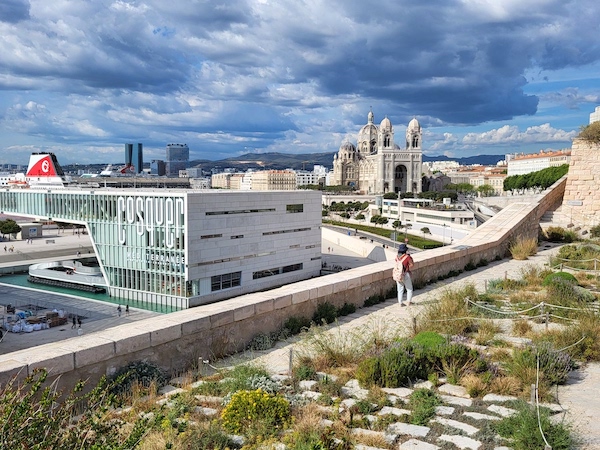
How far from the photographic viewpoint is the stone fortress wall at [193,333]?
4.62 metres

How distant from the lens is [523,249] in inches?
520

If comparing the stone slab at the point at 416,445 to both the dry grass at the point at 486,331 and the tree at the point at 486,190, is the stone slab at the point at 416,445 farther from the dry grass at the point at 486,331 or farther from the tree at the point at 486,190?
the tree at the point at 486,190

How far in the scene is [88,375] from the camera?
4812 mm

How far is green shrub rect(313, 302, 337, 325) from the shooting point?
7.47 m

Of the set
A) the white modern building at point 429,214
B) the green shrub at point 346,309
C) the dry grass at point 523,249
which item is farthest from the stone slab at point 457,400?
the white modern building at point 429,214

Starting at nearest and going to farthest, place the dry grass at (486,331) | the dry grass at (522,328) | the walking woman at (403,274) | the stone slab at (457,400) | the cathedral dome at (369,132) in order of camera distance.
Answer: the stone slab at (457,400)
the dry grass at (486,331)
the dry grass at (522,328)
the walking woman at (403,274)
the cathedral dome at (369,132)

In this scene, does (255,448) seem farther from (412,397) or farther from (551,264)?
(551,264)

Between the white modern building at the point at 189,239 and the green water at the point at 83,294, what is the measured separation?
1.00ft

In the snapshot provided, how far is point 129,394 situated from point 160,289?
31471 mm

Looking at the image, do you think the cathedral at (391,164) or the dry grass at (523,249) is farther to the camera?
the cathedral at (391,164)

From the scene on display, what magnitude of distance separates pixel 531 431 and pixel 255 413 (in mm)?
2005

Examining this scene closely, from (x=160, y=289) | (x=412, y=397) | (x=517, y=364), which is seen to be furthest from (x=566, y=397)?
(x=160, y=289)

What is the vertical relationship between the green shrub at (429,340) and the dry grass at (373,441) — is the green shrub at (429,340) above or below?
above

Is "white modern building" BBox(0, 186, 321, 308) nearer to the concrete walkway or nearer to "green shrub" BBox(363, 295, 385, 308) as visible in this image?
the concrete walkway
